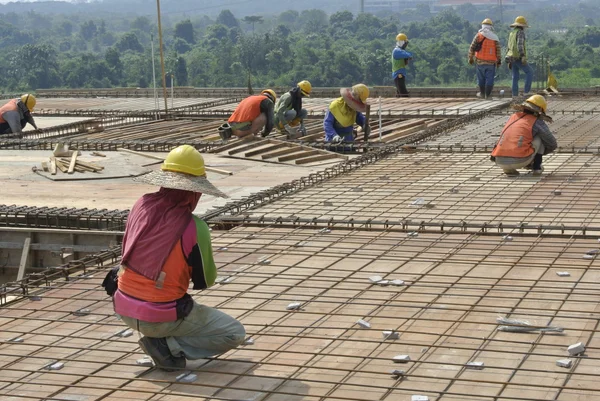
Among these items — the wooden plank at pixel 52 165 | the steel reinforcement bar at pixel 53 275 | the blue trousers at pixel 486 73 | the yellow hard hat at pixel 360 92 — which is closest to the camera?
the steel reinforcement bar at pixel 53 275

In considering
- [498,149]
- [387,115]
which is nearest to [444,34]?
[387,115]

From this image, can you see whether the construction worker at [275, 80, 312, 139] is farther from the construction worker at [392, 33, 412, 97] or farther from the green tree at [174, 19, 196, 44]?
the green tree at [174, 19, 196, 44]

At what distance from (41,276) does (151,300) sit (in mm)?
2309

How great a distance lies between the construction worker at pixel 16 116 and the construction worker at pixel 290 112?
368 cm

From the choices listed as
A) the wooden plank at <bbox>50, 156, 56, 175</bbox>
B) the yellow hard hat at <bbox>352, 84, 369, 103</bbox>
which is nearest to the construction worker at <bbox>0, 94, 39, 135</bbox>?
the wooden plank at <bbox>50, 156, 56, 175</bbox>

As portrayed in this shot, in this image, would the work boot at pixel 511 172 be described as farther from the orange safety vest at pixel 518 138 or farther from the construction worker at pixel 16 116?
the construction worker at pixel 16 116

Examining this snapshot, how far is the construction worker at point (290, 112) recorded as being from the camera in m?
14.5

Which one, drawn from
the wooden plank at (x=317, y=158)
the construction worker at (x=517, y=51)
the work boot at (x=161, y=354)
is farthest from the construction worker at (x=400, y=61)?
the work boot at (x=161, y=354)

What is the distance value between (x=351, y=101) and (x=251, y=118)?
1.32 m

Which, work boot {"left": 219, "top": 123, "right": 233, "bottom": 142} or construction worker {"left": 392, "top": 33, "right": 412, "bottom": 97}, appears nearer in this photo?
work boot {"left": 219, "top": 123, "right": 233, "bottom": 142}

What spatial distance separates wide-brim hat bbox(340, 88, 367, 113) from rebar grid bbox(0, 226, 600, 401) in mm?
5164

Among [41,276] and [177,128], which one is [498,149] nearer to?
[41,276]

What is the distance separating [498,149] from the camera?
1073 cm

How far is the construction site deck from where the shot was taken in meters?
5.60
